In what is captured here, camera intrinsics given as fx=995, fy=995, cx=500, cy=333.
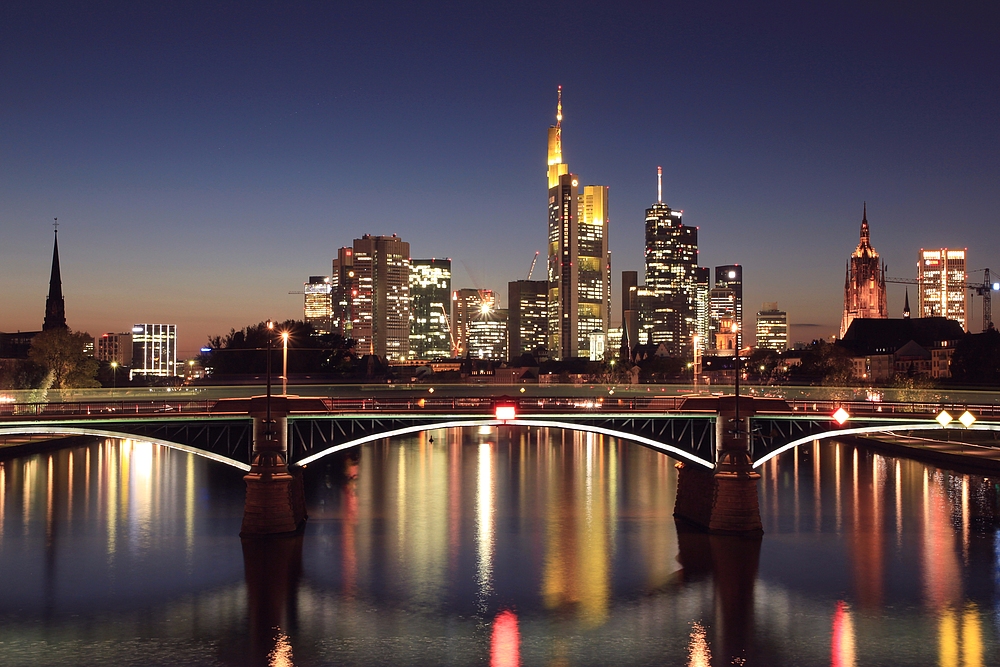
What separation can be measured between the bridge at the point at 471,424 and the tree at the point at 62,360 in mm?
65163

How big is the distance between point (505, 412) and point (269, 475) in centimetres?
1436

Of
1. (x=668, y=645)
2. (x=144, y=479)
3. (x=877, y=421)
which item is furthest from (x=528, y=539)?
(x=144, y=479)

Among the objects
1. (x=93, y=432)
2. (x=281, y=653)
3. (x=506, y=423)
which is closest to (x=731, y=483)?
(x=506, y=423)

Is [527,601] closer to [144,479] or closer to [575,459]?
[144,479]

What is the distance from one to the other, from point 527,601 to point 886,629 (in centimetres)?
1601

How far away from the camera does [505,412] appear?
60.4 meters

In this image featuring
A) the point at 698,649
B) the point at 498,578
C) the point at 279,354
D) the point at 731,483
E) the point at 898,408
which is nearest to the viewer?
the point at 698,649

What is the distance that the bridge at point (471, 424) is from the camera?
57906mm

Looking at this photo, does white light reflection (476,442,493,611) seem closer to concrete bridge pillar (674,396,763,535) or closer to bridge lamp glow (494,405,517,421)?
bridge lamp glow (494,405,517,421)

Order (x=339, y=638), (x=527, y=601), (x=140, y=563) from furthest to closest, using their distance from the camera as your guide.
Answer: (x=140, y=563) < (x=527, y=601) < (x=339, y=638)

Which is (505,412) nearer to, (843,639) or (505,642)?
(505,642)

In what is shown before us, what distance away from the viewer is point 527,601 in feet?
155

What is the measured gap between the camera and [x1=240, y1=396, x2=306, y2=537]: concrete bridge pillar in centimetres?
5706

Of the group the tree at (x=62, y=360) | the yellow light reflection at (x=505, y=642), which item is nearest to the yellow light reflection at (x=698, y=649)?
the yellow light reflection at (x=505, y=642)
